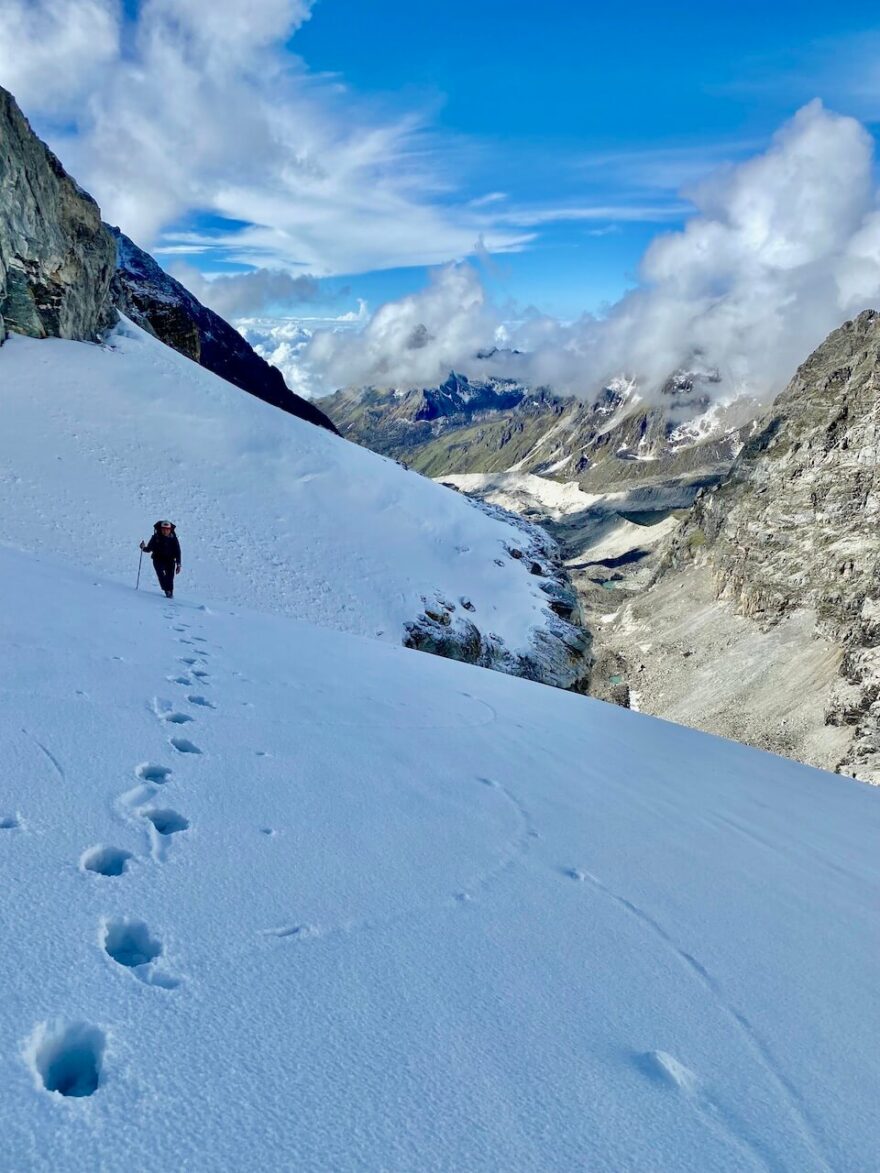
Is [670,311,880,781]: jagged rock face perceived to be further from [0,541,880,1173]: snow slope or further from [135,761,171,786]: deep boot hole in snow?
[135,761,171,786]: deep boot hole in snow

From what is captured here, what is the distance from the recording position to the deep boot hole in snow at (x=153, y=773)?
5102 mm

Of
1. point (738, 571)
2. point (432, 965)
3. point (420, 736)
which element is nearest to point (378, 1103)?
point (432, 965)

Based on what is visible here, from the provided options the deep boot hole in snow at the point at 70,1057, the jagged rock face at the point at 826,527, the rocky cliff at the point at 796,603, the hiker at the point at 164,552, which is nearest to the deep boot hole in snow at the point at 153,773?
the deep boot hole in snow at the point at 70,1057

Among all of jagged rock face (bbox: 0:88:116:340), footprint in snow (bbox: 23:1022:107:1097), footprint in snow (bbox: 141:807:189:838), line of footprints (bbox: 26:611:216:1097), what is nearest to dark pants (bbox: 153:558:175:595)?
line of footprints (bbox: 26:611:216:1097)

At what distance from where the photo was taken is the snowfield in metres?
→ 2.48

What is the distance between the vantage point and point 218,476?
30.2 metres

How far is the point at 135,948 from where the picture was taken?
3244 mm

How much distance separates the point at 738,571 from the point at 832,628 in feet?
107

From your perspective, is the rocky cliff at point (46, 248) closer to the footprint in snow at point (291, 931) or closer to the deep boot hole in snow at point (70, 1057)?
the footprint in snow at point (291, 931)

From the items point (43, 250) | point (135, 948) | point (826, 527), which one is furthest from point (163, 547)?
point (826, 527)

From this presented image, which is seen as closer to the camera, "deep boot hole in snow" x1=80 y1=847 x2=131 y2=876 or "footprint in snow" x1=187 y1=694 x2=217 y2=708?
"deep boot hole in snow" x1=80 y1=847 x2=131 y2=876

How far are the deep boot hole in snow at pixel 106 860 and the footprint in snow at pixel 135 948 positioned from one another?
1.71 feet

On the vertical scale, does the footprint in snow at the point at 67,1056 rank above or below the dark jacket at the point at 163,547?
below

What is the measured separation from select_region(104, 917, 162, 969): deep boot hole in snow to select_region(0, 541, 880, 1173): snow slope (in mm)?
13
